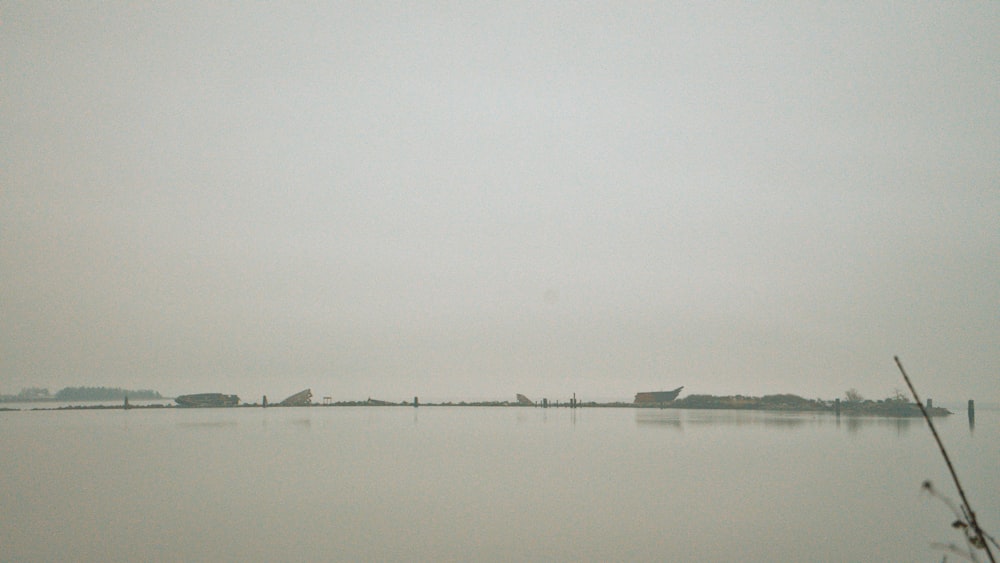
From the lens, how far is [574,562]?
43.1 ft

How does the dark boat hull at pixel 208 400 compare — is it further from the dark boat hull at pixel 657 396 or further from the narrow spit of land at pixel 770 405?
the dark boat hull at pixel 657 396

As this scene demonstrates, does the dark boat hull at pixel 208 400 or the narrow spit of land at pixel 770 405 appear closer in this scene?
the narrow spit of land at pixel 770 405

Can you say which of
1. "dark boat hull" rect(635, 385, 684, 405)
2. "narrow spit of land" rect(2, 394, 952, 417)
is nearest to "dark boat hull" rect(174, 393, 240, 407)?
"narrow spit of land" rect(2, 394, 952, 417)

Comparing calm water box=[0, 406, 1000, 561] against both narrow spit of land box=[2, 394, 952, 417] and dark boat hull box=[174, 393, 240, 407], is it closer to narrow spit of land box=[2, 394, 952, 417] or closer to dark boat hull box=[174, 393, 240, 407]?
narrow spit of land box=[2, 394, 952, 417]

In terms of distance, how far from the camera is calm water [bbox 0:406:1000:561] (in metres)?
14.2

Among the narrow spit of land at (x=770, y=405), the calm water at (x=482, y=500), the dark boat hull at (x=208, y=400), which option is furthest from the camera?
the dark boat hull at (x=208, y=400)

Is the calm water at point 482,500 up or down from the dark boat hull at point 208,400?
up

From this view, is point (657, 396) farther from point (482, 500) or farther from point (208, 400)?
point (482, 500)

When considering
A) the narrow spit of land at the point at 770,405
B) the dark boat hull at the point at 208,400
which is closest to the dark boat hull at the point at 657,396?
the narrow spit of land at the point at 770,405

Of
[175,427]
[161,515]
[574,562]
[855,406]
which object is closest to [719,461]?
[574,562]

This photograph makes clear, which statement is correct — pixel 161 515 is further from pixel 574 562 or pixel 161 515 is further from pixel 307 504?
pixel 574 562

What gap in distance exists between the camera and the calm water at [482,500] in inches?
559

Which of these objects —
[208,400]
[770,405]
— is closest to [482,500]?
[770,405]

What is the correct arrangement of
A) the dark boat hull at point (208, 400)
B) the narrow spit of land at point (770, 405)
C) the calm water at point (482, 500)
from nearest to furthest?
the calm water at point (482, 500)
the narrow spit of land at point (770, 405)
the dark boat hull at point (208, 400)
